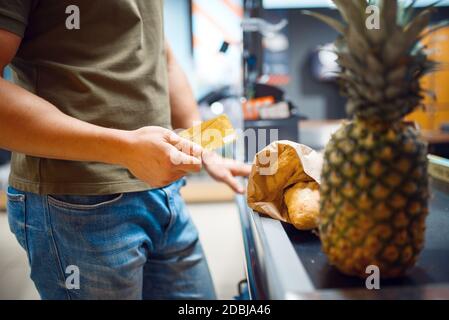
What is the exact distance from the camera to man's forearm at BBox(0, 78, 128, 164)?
2.60 feet

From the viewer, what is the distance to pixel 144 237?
41.1 inches

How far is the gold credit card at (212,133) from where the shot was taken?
0.91 m

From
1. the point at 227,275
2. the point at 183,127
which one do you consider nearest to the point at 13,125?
the point at 183,127

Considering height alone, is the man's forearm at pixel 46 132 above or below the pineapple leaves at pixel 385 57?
below

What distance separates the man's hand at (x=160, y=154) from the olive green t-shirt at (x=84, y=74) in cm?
19

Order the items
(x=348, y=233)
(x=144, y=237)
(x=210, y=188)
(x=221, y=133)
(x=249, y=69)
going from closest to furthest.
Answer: (x=348, y=233) < (x=221, y=133) < (x=144, y=237) < (x=249, y=69) < (x=210, y=188)

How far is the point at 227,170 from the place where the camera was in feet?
4.07

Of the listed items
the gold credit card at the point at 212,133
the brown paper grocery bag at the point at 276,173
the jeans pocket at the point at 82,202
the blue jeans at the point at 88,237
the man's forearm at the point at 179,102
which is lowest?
the blue jeans at the point at 88,237

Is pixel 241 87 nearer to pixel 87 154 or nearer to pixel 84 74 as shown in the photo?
pixel 84 74

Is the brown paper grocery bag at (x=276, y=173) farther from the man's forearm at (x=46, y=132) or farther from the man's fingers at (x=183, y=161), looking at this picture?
→ the man's forearm at (x=46, y=132)

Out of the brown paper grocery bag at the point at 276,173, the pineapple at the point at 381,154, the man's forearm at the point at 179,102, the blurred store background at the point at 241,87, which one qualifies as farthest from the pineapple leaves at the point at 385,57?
the man's forearm at the point at 179,102

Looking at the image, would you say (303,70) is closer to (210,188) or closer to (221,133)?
(210,188)
